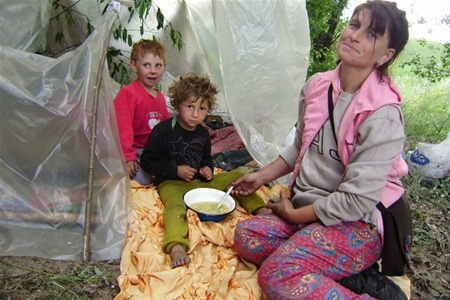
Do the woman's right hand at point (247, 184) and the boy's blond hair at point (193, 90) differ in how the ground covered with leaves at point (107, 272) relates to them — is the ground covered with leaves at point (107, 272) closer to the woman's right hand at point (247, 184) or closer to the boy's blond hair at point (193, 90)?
the woman's right hand at point (247, 184)

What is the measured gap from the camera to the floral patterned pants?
1.38 meters

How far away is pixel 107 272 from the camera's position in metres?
1.59

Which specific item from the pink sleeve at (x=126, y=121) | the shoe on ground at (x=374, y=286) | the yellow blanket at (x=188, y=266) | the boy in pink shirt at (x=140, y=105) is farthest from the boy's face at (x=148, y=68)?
the shoe on ground at (x=374, y=286)

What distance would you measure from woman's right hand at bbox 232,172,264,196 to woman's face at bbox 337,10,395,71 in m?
0.73

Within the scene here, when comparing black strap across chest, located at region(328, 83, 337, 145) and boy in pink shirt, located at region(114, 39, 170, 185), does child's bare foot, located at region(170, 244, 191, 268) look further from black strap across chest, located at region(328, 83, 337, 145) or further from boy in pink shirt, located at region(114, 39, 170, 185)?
black strap across chest, located at region(328, 83, 337, 145)

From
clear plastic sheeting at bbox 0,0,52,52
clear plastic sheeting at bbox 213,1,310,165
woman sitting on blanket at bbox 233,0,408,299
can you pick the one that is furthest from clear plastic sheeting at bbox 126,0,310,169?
clear plastic sheeting at bbox 0,0,52,52

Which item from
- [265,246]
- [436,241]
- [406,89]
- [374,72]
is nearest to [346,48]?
[374,72]

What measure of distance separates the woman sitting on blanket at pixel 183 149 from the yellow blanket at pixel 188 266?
132 mm

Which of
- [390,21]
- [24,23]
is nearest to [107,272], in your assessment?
[24,23]

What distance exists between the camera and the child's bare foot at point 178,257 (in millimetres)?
1613

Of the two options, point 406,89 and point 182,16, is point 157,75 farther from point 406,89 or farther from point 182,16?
point 406,89

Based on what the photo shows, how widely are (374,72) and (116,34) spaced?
6.08ft

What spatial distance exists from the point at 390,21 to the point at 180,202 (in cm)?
124

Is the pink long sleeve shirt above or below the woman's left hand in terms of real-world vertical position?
above
